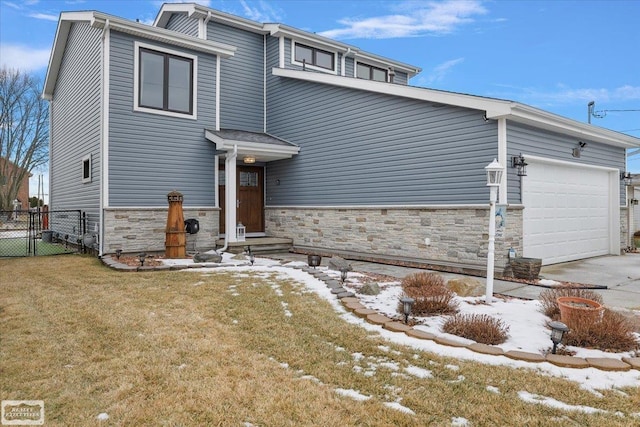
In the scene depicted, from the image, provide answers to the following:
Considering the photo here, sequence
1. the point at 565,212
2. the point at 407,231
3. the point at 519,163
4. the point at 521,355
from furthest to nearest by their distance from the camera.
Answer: the point at 565,212
the point at 407,231
the point at 519,163
the point at 521,355

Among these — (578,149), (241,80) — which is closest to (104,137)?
(241,80)

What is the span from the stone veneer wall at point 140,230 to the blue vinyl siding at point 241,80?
3.47 meters

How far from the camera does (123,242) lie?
953 centimetres

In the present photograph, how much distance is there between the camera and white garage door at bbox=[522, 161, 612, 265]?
8.43 metres

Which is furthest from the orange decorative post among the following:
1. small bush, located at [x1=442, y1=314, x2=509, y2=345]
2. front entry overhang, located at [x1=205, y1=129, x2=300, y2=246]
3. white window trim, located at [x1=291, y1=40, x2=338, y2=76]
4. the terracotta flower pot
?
the terracotta flower pot

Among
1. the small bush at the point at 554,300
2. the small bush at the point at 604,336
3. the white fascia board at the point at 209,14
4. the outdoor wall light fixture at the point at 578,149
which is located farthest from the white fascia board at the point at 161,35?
the small bush at the point at 604,336

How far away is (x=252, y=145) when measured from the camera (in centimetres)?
1084

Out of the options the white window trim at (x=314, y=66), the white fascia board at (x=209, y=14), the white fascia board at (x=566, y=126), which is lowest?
the white fascia board at (x=566, y=126)

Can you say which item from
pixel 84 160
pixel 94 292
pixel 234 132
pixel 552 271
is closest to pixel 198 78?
pixel 234 132

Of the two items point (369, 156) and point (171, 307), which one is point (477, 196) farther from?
point (171, 307)

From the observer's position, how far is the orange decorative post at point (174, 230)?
30.6 feet

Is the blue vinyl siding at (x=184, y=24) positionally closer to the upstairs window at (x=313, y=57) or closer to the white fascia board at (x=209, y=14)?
the white fascia board at (x=209, y=14)

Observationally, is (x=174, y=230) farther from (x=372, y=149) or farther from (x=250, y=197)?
(x=372, y=149)

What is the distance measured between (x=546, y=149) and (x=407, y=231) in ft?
11.5
